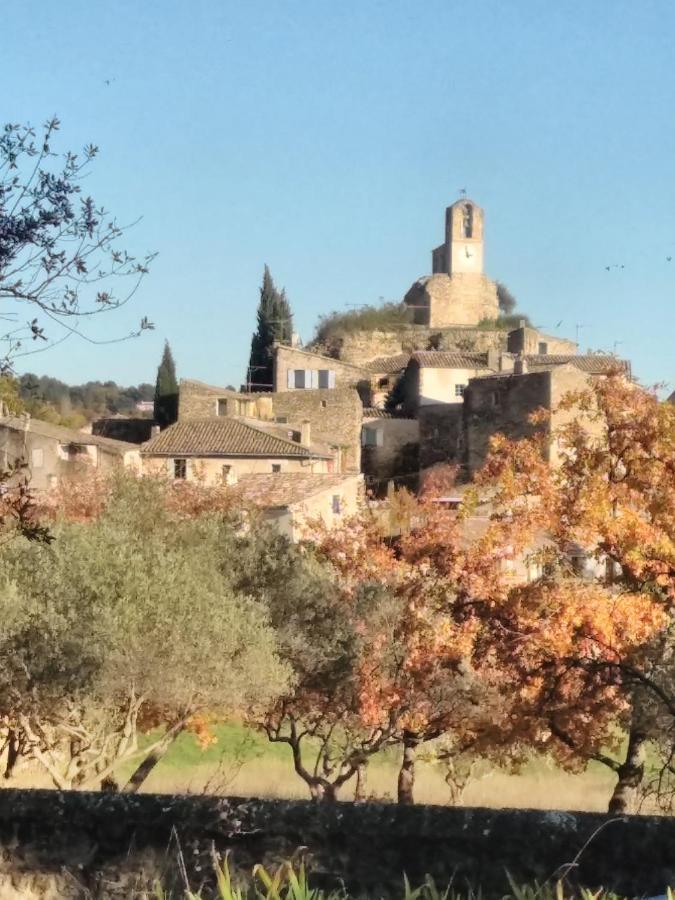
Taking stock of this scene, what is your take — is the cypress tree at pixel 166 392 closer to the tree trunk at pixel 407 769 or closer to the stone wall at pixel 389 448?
the stone wall at pixel 389 448

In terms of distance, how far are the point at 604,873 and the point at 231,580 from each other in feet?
51.8

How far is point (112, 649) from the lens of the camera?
17.3m

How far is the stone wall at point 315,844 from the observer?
228 inches

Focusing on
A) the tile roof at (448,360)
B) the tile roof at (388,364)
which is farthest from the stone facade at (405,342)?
the tile roof at (448,360)

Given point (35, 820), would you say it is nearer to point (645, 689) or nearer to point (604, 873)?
point (604, 873)

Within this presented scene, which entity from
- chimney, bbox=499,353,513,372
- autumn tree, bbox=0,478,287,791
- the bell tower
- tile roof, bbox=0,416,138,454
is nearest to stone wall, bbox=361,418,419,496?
chimney, bbox=499,353,513,372

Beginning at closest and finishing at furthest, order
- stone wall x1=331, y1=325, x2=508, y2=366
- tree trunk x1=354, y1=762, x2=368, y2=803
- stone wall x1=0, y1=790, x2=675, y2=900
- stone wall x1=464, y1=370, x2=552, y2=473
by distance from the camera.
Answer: stone wall x1=0, y1=790, x2=675, y2=900 → tree trunk x1=354, y1=762, x2=368, y2=803 → stone wall x1=464, y1=370, x2=552, y2=473 → stone wall x1=331, y1=325, x2=508, y2=366

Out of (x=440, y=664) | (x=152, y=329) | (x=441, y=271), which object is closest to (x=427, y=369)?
(x=441, y=271)

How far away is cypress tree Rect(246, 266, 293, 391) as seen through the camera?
8200 centimetres

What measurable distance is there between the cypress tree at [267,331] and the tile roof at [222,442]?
2291 centimetres

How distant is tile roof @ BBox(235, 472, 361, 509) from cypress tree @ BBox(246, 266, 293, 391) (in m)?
32.8

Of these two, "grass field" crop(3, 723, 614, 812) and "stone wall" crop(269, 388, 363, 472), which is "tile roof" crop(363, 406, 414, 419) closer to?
"stone wall" crop(269, 388, 363, 472)

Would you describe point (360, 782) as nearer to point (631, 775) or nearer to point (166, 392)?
point (631, 775)

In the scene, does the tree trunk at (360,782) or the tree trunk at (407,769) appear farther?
the tree trunk at (360,782)
